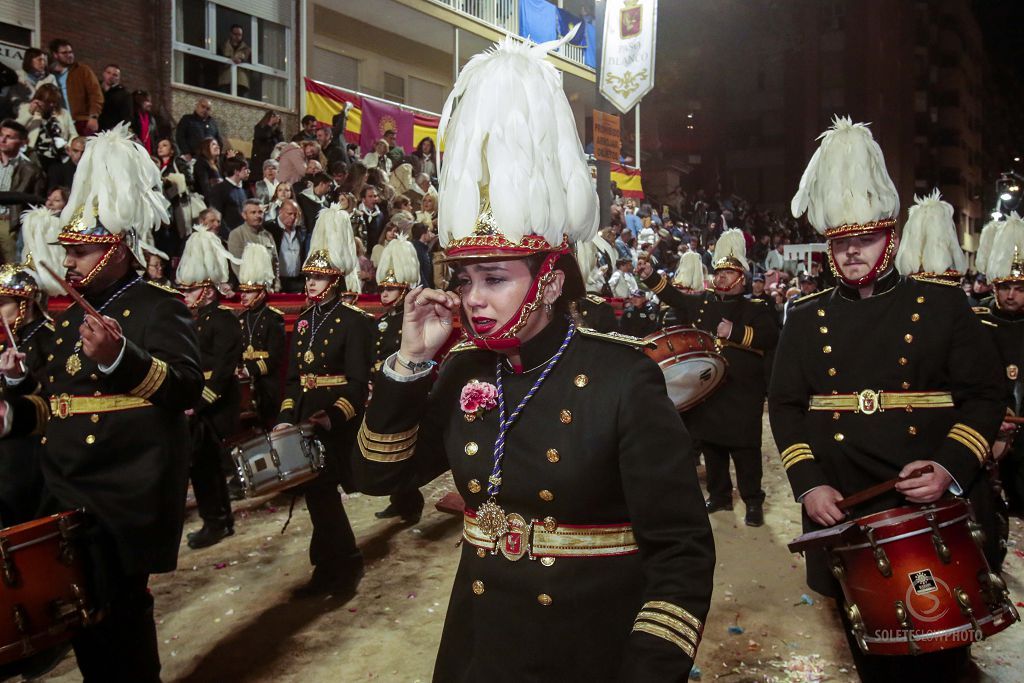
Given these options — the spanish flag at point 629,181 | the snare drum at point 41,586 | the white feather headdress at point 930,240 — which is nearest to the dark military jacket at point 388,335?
the snare drum at point 41,586

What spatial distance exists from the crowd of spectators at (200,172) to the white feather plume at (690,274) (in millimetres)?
4708

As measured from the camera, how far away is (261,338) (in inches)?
331

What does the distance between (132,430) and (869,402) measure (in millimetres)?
3561

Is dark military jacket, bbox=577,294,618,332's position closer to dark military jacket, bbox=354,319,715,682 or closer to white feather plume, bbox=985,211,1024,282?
white feather plume, bbox=985,211,1024,282

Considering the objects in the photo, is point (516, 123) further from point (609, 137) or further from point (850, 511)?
point (609, 137)

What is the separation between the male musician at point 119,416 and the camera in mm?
3756

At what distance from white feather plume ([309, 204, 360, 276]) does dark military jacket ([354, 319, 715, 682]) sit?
4.86 meters

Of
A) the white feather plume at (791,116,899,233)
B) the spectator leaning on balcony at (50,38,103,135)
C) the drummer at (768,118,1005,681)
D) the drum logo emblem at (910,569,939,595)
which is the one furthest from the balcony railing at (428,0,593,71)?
the drum logo emblem at (910,569,939,595)

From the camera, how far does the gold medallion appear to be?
2283 mm

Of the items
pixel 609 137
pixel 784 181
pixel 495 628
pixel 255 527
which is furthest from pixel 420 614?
pixel 784 181

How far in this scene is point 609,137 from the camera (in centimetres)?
1297

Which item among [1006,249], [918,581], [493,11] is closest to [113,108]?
[1006,249]

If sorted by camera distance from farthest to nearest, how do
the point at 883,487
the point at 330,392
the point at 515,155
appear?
the point at 330,392 → the point at 883,487 → the point at 515,155

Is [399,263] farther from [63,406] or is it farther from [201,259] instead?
[63,406]
